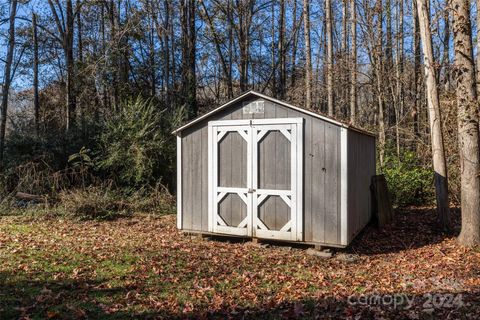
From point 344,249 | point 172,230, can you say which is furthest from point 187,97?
point 344,249

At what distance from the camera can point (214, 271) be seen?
5.52 metres

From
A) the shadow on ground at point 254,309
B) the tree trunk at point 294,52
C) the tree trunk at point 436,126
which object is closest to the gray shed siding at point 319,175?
the shadow on ground at point 254,309

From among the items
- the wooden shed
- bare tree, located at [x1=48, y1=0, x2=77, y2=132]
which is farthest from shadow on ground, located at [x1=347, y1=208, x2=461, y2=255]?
bare tree, located at [x1=48, y1=0, x2=77, y2=132]

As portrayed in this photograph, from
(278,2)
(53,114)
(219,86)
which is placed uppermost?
(278,2)

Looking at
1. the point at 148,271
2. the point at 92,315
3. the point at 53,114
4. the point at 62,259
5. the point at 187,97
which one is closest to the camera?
the point at 92,315

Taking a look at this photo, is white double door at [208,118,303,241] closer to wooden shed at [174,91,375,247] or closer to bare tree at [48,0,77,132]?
wooden shed at [174,91,375,247]

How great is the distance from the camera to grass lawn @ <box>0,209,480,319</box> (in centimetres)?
405

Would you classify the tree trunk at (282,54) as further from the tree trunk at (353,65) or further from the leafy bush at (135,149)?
the leafy bush at (135,149)

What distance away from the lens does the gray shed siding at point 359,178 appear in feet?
22.3

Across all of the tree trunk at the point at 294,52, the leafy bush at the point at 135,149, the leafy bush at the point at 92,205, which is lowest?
the leafy bush at the point at 92,205

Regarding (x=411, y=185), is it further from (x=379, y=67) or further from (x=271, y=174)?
(x=271, y=174)

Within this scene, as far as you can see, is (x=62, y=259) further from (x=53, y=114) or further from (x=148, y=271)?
(x=53, y=114)

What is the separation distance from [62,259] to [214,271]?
2474mm

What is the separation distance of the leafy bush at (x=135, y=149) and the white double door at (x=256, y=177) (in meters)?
4.76
